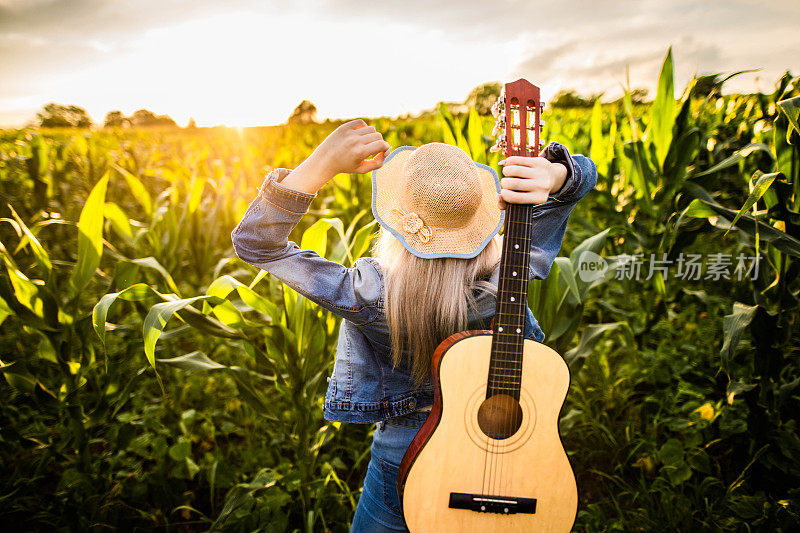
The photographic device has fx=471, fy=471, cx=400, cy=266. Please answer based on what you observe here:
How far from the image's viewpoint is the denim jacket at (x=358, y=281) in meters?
0.97

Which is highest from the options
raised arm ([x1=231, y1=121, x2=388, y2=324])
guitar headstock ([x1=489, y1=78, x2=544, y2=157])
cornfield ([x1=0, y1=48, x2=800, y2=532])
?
guitar headstock ([x1=489, y1=78, x2=544, y2=157])

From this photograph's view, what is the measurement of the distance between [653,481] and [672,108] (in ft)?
5.04

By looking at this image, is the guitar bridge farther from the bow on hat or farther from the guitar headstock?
the guitar headstock

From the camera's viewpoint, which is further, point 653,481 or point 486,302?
point 653,481

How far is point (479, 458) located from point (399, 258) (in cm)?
47

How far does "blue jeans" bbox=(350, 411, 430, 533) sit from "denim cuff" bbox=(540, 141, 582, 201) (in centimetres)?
64

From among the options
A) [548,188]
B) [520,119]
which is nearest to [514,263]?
[548,188]

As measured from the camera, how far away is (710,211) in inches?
64.3

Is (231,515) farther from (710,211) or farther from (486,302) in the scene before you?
(710,211)

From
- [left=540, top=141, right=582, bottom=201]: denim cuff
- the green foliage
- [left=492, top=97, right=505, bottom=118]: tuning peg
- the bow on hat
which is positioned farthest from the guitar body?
the green foliage

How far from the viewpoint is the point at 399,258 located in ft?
3.58

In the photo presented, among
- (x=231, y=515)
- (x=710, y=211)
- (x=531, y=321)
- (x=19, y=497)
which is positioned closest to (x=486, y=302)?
(x=531, y=321)

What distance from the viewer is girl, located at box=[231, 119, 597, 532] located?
967 mm

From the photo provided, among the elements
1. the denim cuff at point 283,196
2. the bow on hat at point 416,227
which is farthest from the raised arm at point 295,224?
the bow on hat at point 416,227
